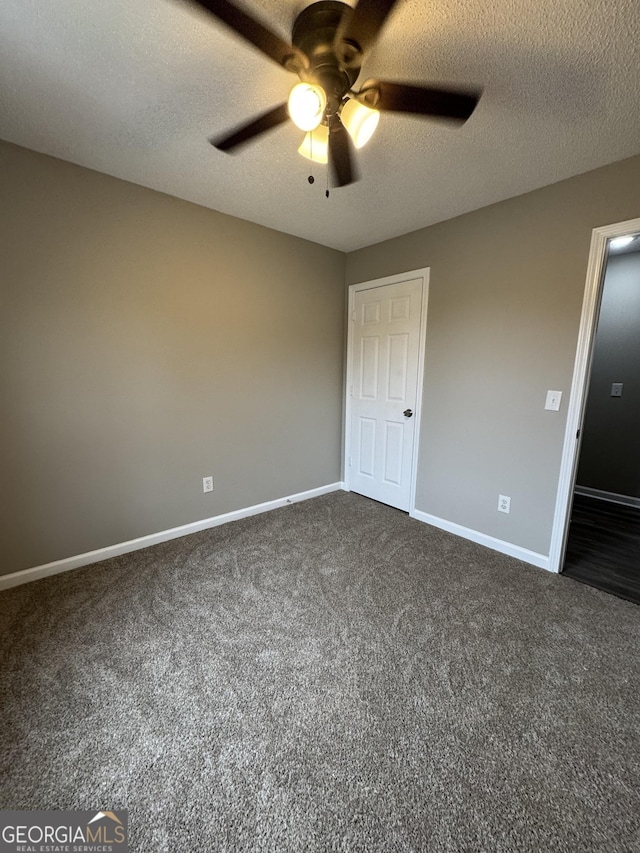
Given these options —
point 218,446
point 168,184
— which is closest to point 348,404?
point 218,446

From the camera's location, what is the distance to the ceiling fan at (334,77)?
37.6 inches

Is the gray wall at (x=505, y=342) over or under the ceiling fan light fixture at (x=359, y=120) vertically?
under

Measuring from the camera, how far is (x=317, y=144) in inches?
59.1

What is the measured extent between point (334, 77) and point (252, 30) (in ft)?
1.05

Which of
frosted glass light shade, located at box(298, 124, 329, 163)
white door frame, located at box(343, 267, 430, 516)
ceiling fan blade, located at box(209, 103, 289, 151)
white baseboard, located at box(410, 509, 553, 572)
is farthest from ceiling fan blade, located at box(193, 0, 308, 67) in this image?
white baseboard, located at box(410, 509, 553, 572)

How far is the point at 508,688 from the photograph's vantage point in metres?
1.46

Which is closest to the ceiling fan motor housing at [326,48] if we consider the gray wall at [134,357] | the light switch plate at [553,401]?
the gray wall at [134,357]

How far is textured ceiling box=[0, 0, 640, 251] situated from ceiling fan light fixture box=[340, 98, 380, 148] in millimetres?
167

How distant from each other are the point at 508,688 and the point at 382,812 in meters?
0.74

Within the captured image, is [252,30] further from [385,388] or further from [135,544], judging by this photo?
[135,544]

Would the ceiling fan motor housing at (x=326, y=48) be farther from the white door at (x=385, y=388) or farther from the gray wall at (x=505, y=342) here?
the white door at (x=385, y=388)

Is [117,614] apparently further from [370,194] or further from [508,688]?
[370,194]

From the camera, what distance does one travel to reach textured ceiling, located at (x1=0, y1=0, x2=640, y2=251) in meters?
1.17

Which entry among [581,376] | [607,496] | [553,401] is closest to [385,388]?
[553,401]
